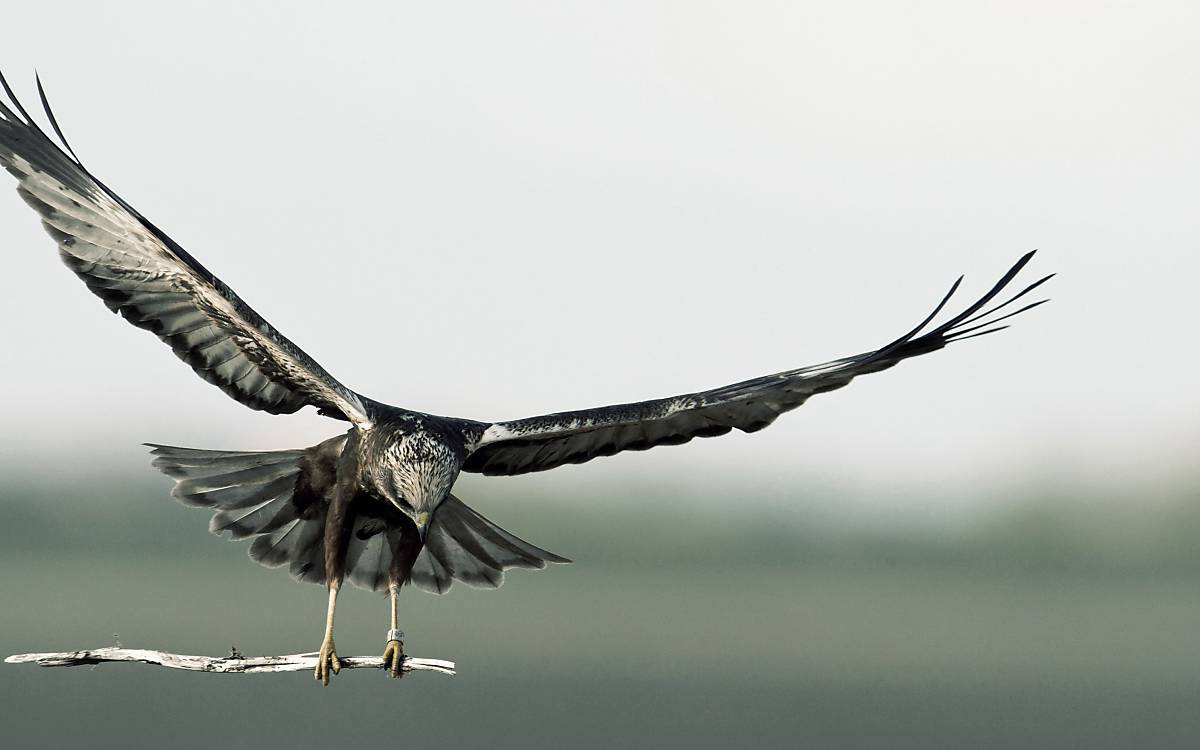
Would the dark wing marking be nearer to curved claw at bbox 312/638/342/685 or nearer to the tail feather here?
the tail feather

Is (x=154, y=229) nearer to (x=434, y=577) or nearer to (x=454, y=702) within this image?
(x=434, y=577)

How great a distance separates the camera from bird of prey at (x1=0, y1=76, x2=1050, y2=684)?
9.03m

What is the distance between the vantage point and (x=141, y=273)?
9.23m

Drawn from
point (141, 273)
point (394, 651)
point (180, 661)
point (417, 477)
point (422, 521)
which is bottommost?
point (180, 661)

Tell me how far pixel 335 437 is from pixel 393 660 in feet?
5.63

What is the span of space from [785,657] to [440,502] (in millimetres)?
43073

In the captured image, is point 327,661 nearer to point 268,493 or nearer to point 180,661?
point 180,661

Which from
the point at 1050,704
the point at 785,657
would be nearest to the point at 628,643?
the point at 785,657

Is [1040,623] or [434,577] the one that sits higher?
[1040,623]

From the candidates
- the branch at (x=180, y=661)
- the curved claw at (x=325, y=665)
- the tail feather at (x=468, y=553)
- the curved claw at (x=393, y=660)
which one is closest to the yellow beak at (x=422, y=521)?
the curved claw at (x=393, y=660)

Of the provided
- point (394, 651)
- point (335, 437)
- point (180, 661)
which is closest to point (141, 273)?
point (335, 437)

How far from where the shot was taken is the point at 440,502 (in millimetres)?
9156

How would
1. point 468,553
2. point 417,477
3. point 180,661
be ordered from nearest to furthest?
point 180,661 < point 417,477 < point 468,553

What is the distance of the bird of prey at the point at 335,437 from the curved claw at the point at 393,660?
1 cm
